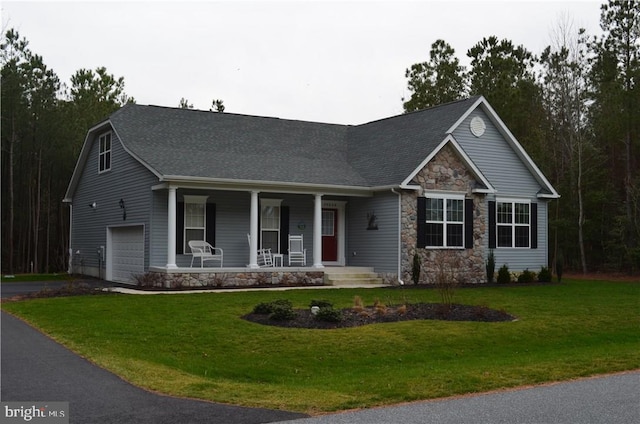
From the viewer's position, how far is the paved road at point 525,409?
682 centimetres

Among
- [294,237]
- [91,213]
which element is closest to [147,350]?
[294,237]

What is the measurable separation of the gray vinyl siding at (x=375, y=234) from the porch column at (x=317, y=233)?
1.85 metres

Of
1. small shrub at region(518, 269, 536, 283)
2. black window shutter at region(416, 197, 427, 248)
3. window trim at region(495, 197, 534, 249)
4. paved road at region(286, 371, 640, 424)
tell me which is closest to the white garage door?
black window shutter at region(416, 197, 427, 248)

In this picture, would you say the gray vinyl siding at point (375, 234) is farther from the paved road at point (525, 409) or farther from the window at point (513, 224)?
the paved road at point (525, 409)

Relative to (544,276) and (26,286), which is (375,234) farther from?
(26,286)

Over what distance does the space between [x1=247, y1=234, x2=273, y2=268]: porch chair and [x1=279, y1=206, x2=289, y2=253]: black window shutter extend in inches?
36.3

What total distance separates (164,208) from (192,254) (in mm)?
1586

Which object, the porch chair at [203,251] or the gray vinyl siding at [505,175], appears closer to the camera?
the porch chair at [203,251]

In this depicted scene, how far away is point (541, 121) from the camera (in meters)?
37.7

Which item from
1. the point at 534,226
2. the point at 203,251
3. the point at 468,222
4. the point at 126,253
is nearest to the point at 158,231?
the point at 203,251

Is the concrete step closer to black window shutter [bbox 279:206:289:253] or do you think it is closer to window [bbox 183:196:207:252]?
black window shutter [bbox 279:206:289:253]

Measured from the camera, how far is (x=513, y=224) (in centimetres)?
2462

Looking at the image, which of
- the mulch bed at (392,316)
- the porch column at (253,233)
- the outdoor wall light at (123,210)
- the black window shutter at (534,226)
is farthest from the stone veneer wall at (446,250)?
the outdoor wall light at (123,210)

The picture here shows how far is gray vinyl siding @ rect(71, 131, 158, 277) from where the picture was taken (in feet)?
69.0
